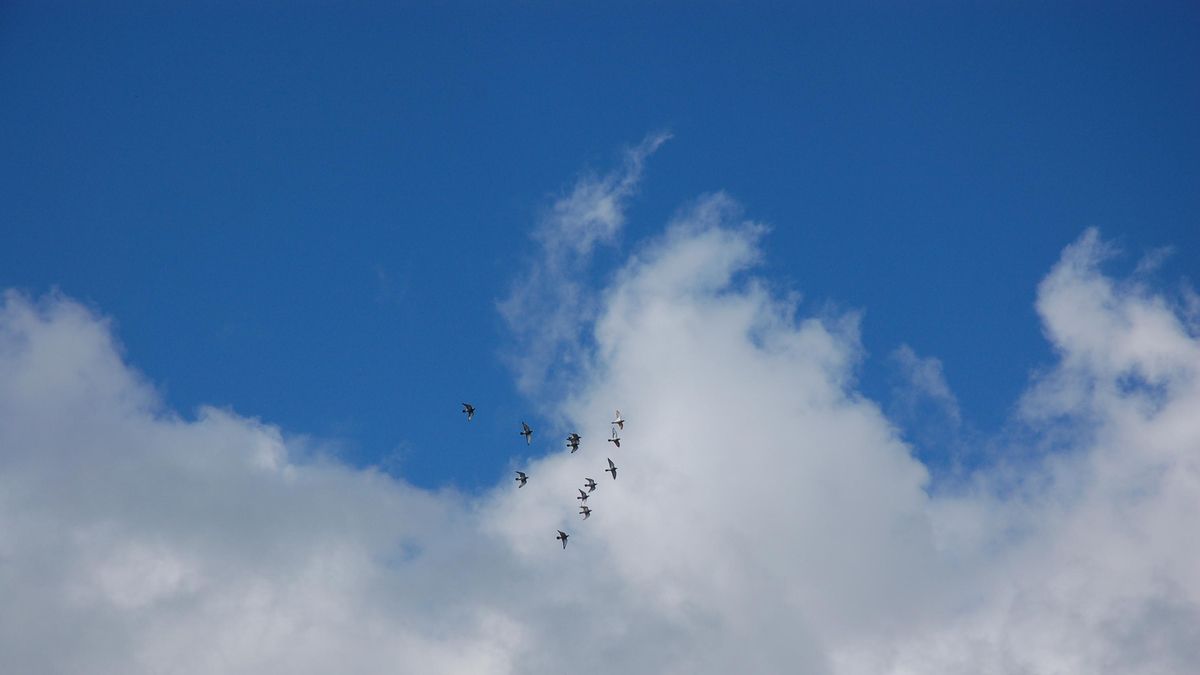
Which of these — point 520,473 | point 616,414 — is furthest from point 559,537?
point 616,414

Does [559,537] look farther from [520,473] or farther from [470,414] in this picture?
[470,414]

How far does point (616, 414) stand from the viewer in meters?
171

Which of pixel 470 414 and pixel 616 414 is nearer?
pixel 470 414

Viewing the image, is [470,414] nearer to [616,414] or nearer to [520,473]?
[520,473]

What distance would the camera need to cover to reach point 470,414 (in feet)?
518

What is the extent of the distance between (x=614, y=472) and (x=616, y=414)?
1219 cm

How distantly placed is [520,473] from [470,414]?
16.0 metres

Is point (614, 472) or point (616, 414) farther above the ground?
point (616, 414)

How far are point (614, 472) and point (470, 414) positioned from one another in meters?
32.9

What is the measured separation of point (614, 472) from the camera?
551 ft

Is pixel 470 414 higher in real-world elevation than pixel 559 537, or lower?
higher

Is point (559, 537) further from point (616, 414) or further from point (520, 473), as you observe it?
point (616, 414)

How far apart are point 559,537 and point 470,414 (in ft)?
108

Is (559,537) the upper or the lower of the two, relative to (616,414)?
lower
